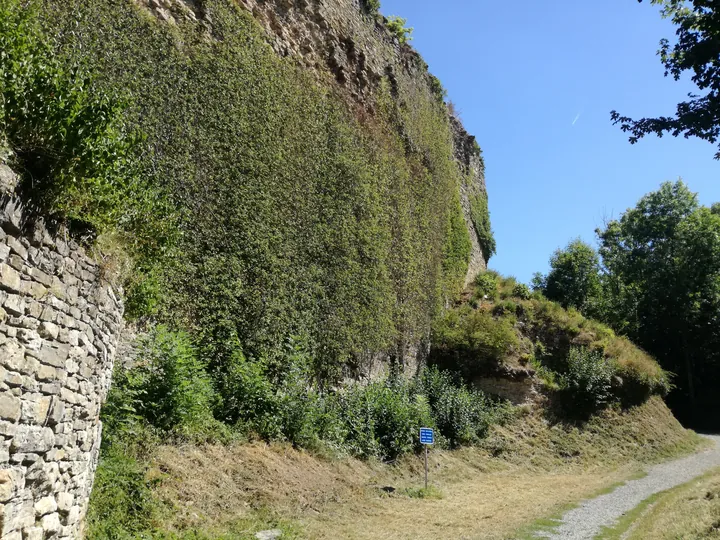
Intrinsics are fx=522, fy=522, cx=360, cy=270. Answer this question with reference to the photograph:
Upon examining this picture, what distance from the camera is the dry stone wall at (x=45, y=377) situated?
3242 millimetres

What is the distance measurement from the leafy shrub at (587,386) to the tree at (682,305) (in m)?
9.94

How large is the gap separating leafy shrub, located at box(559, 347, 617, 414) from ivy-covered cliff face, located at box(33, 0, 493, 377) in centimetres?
555

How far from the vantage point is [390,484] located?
33.1 ft

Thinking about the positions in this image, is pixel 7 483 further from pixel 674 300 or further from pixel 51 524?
pixel 674 300

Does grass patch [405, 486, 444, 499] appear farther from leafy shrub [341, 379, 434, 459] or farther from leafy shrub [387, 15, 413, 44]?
leafy shrub [387, 15, 413, 44]

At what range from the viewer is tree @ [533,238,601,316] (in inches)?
1120

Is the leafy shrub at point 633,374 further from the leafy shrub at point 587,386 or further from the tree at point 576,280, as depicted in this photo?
the tree at point 576,280

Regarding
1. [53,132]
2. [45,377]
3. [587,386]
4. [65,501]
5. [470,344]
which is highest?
[470,344]

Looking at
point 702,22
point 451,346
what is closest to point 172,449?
point 702,22

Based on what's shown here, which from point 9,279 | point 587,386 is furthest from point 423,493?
point 587,386

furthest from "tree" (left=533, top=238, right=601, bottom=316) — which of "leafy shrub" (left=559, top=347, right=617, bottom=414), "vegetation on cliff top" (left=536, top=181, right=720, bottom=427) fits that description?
"leafy shrub" (left=559, top=347, right=617, bottom=414)

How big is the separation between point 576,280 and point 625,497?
1899cm

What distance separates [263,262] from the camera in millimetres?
10031

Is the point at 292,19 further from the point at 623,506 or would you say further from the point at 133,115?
the point at 623,506
